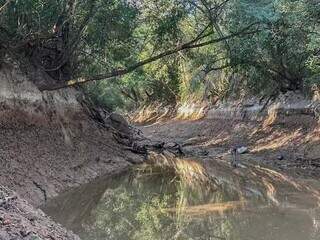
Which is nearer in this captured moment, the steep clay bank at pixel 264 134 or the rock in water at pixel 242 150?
the steep clay bank at pixel 264 134

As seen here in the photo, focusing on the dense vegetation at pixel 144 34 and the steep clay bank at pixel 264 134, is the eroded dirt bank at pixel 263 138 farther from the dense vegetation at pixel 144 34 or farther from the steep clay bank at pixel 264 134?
the dense vegetation at pixel 144 34

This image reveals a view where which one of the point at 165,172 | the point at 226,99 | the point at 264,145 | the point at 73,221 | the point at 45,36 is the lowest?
the point at 73,221

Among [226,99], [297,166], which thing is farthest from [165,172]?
[226,99]

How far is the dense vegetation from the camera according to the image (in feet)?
44.8

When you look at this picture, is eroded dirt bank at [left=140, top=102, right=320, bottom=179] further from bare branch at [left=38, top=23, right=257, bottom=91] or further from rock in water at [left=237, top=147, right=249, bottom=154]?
bare branch at [left=38, top=23, right=257, bottom=91]

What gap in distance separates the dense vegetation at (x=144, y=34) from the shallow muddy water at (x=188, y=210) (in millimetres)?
3371

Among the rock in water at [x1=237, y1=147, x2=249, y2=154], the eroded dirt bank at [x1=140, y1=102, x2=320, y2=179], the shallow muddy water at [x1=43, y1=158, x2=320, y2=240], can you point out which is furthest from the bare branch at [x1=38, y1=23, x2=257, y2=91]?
the rock in water at [x1=237, y1=147, x2=249, y2=154]

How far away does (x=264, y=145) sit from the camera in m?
22.4

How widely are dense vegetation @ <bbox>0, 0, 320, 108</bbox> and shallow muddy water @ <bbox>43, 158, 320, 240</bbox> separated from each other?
133 inches

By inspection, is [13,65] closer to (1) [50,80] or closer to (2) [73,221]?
(1) [50,80]

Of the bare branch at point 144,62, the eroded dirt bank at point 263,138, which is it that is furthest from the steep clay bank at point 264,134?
the bare branch at point 144,62

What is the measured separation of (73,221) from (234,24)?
7862 millimetres

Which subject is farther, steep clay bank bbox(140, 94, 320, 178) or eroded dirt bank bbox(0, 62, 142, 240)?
steep clay bank bbox(140, 94, 320, 178)

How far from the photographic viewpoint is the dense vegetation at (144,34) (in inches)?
538
